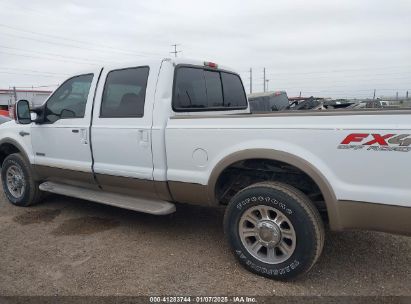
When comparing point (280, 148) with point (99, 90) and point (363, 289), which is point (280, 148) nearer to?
point (363, 289)

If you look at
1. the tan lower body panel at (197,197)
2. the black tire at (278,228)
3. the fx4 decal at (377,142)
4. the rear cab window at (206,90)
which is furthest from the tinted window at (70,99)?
the fx4 decal at (377,142)

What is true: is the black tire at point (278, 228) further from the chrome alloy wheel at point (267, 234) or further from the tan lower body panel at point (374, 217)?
the tan lower body panel at point (374, 217)

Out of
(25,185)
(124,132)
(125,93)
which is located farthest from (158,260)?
(25,185)

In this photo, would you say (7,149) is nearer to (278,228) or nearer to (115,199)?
(115,199)

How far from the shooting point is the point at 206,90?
4434 millimetres

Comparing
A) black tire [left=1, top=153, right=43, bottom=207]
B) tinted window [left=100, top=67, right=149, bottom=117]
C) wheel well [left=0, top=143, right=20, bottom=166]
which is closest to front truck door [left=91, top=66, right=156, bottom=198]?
tinted window [left=100, top=67, right=149, bottom=117]

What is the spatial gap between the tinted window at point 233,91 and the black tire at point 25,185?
2.86 metres

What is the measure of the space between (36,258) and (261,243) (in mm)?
2214

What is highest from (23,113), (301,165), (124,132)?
(23,113)

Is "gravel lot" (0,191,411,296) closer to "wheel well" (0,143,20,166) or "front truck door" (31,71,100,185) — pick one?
"front truck door" (31,71,100,185)

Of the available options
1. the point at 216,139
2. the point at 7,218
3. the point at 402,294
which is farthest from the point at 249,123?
the point at 7,218

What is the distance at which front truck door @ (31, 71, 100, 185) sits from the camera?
4438 mm

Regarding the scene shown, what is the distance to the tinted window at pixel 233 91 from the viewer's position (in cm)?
485

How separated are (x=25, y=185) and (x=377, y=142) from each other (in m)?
4.58
